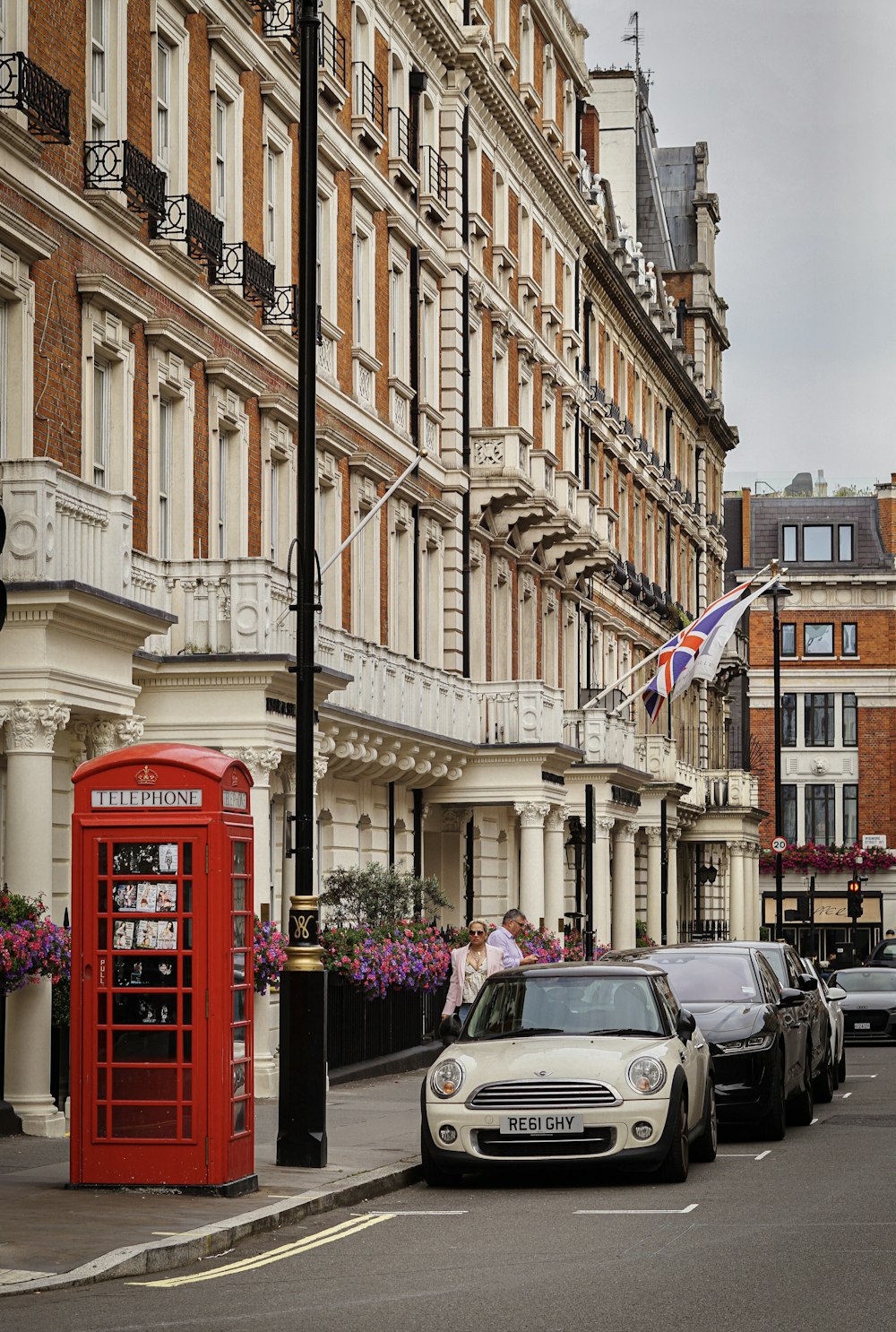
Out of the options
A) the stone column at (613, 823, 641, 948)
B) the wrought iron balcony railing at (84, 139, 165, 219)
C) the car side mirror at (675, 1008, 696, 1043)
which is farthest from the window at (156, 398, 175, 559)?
the stone column at (613, 823, 641, 948)

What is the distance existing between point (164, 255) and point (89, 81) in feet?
7.10

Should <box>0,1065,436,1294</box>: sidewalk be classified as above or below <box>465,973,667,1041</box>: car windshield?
below

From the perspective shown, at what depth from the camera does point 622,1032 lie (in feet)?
54.1

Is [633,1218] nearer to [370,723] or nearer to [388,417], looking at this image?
[370,723]

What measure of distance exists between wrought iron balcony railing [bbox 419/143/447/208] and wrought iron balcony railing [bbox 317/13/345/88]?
469 cm

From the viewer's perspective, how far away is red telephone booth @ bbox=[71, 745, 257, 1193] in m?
13.9

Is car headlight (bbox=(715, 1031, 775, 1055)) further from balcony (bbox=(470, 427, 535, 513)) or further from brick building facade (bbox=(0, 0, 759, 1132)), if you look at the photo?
balcony (bbox=(470, 427, 535, 513))

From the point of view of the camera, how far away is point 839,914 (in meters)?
89.0

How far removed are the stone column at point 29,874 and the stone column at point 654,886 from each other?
113 feet

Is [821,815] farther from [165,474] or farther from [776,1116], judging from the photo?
[776,1116]

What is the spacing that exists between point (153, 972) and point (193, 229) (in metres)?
12.5

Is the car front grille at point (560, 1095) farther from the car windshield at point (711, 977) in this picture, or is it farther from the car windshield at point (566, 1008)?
the car windshield at point (711, 977)

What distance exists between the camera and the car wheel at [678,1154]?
15.7 metres

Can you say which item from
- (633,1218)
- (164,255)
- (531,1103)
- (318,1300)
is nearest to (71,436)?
(164,255)
